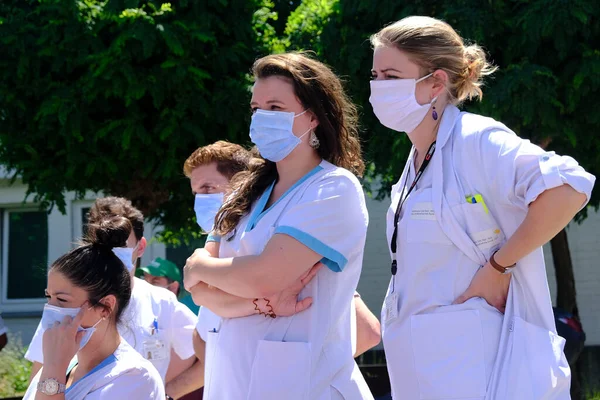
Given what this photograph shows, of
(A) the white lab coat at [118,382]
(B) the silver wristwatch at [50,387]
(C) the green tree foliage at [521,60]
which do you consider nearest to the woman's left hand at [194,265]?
(A) the white lab coat at [118,382]

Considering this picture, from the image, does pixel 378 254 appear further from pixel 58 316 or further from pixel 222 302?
pixel 222 302

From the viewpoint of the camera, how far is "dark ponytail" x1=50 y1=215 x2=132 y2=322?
3189 mm

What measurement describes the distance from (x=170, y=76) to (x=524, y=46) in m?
3.24

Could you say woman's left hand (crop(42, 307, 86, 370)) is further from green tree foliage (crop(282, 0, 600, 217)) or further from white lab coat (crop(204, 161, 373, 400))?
green tree foliage (crop(282, 0, 600, 217))

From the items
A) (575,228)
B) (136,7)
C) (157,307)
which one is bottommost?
(575,228)

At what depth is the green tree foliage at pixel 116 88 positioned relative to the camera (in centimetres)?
789

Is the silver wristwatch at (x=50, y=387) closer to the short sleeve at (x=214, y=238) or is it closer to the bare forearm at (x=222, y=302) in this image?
the bare forearm at (x=222, y=302)

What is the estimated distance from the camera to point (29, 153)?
27.7 feet

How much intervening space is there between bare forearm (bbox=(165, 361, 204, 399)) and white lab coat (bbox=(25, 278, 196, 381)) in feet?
0.26

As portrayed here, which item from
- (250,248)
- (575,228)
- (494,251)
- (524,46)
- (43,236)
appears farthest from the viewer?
(43,236)

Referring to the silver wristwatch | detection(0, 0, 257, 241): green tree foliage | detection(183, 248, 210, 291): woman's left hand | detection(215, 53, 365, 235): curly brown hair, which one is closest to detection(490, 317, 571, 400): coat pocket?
detection(215, 53, 365, 235): curly brown hair

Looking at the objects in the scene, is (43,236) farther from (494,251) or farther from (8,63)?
(494,251)

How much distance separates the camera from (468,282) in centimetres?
258

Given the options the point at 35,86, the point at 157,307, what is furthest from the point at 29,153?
the point at 157,307
